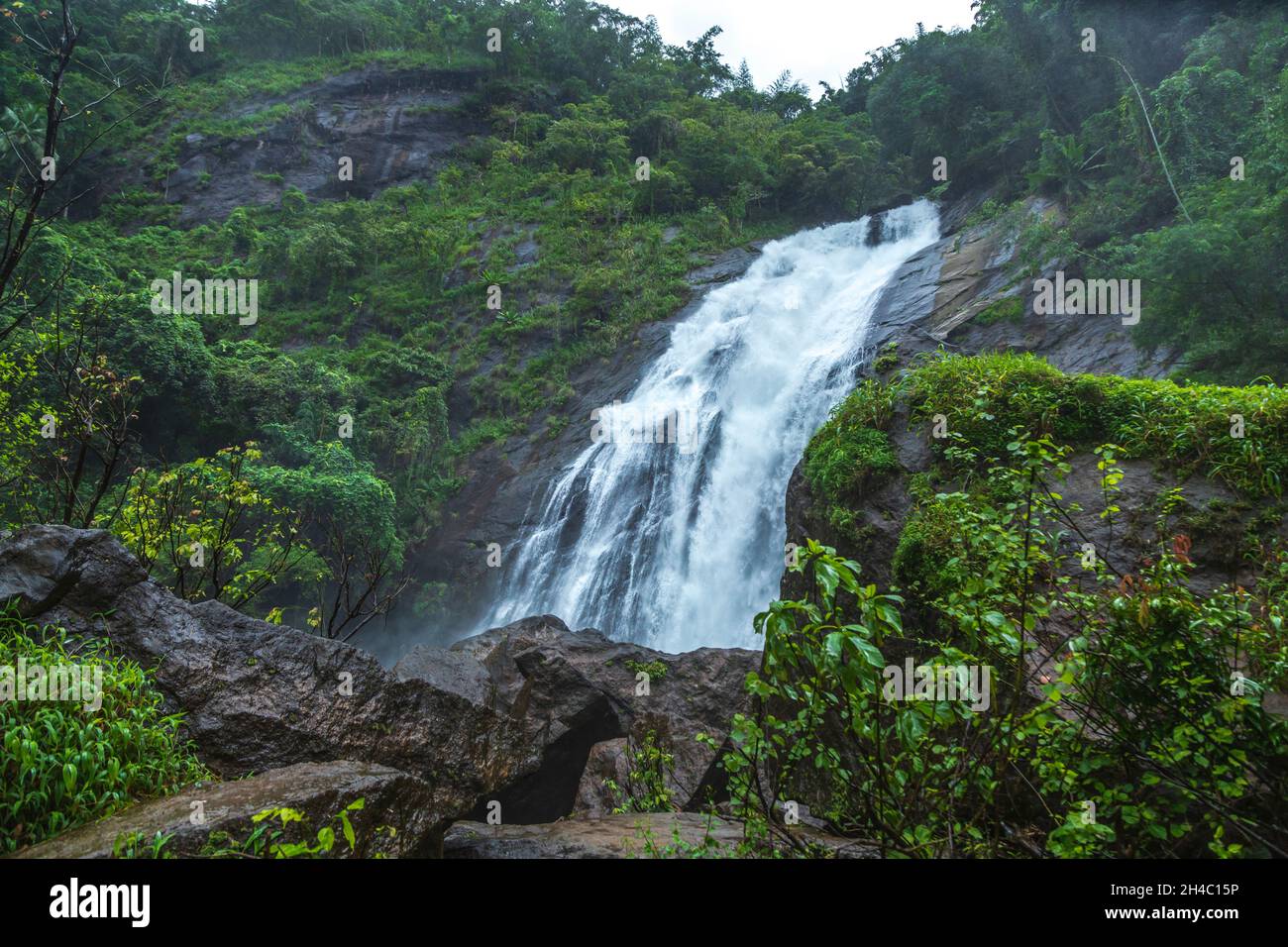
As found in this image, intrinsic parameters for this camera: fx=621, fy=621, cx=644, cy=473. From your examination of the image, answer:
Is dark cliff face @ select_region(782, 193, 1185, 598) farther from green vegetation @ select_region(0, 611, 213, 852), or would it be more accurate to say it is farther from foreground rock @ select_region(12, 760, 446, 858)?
green vegetation @ select_region(0, 611, 213, 852)

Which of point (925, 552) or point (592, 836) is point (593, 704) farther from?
point (925, 552)

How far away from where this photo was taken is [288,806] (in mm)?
3422

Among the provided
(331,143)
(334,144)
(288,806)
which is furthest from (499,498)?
(331,143)

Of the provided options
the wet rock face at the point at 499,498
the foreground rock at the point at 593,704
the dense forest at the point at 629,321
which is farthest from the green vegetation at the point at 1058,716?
the wet rock face at the point at 499,498

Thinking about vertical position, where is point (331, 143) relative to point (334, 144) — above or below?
above

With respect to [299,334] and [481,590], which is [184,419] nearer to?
[299,334]

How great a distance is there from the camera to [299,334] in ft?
95.8

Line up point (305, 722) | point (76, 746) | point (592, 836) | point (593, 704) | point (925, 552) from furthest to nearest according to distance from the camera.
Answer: point (593, 704) < point (925, 552) < point (305, 722) < point (592, 836) < point (76, 746)

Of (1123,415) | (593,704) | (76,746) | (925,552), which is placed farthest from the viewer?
(593,704)

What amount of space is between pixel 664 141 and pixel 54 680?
40.7 metres

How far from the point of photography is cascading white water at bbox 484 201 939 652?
53.2 ft

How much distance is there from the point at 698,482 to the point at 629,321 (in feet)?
36.5

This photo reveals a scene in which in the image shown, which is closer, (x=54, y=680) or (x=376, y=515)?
(x=54, y=680)
